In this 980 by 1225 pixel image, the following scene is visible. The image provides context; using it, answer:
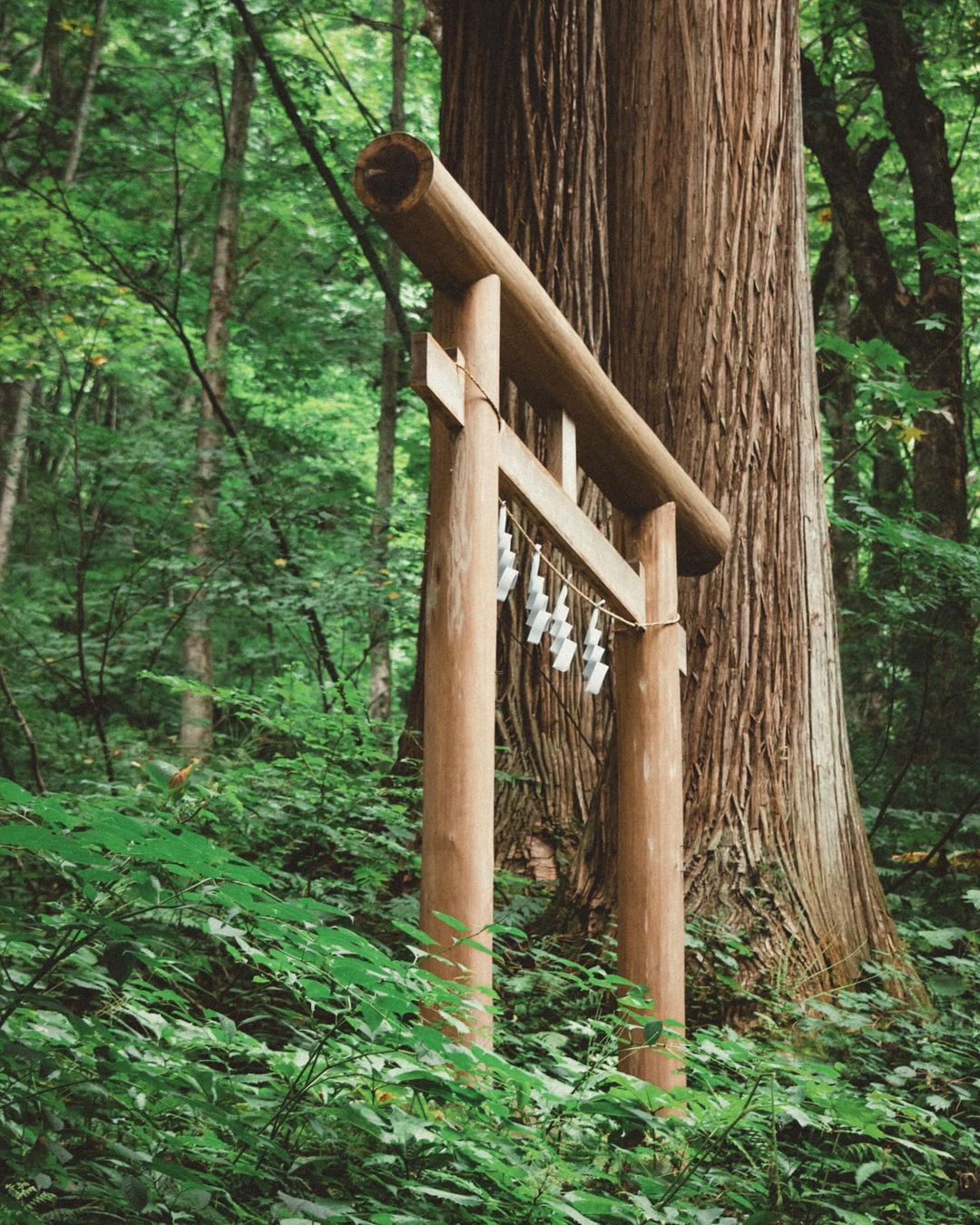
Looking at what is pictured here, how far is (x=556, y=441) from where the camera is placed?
3383 millimetres

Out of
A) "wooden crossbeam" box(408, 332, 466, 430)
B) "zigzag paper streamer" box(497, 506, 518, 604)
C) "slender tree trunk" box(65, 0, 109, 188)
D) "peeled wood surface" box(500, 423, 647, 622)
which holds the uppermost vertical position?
"slender tree trunk" box(65, 0, 109, 188)

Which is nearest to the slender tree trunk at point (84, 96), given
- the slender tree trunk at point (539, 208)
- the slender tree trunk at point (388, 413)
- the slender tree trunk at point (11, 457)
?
the slender tree trunk at point (11, 457)

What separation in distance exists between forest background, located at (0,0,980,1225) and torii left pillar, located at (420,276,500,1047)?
0.25 meters

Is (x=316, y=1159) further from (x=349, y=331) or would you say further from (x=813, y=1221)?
(x=349, y=331)

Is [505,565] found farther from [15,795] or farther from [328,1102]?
[15,795]

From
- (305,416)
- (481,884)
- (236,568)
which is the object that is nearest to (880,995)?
(481,884)

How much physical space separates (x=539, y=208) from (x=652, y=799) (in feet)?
10.5

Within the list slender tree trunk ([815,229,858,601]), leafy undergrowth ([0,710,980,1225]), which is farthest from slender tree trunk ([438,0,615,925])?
slender tree trunk ([815,229,858,601])

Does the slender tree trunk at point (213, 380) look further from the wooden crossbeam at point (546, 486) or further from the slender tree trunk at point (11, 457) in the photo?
the wooden crossbeam at point (546, 486)

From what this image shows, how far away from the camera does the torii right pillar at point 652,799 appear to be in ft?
11.2

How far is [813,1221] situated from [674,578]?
6.54ft

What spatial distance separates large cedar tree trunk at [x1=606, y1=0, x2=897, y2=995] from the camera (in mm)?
4367

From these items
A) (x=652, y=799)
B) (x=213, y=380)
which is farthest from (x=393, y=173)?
(x=213, y=380)

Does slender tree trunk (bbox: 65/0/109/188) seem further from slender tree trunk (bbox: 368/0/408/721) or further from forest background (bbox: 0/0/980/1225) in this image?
slender tree trunk (bbox: 368/0/408/721)
